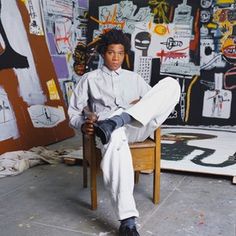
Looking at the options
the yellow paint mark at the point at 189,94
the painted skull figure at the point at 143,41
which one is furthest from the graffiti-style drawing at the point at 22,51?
the yellow paint mark at the point at 189,94

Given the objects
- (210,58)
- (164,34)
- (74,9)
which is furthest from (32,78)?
(210,58)

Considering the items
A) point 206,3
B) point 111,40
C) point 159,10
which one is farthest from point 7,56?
point 206,3

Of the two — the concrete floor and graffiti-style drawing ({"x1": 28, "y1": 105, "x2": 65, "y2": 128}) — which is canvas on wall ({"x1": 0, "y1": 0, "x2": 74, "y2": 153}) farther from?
the concrete floor

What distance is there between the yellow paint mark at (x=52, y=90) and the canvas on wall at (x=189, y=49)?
127cm

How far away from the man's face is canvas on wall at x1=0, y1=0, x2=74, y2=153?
5.05 feet

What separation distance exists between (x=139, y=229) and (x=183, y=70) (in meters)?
3.16

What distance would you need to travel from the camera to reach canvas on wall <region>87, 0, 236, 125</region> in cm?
463

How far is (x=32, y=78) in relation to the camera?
13.0 feet

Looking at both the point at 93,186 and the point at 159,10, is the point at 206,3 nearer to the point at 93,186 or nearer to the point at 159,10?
the point at 159,10

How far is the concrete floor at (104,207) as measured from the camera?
208 cm

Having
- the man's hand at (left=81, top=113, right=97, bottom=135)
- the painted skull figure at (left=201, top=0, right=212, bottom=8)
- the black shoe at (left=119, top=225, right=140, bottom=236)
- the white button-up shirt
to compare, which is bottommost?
the black shoe at (left=119, top=225, right=140, bottom=236)

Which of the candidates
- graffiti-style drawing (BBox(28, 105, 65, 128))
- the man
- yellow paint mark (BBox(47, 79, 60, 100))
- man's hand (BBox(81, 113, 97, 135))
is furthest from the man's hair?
yellow paint mark (BBox(47, 79, 60, 100))

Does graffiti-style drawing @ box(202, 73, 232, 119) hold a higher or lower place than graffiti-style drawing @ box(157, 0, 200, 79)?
lower

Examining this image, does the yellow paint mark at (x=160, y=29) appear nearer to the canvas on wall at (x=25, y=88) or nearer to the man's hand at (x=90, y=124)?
the canvas on wall at (x=25, y=88)
